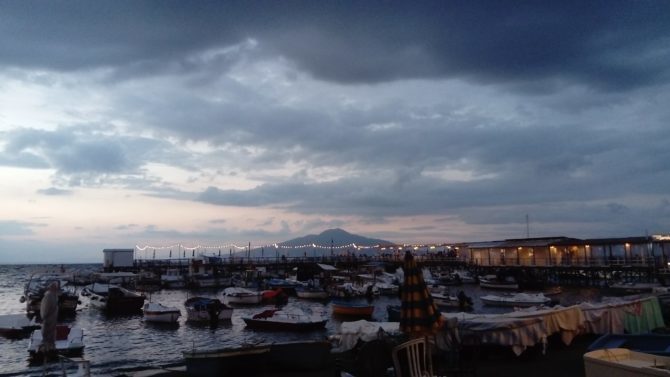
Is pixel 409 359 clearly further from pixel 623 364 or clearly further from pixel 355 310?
pixel 355 310

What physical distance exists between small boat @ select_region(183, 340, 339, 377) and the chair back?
6863 mm

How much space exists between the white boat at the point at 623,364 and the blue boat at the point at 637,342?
5.27 m

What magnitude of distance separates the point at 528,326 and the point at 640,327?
6.73 meters

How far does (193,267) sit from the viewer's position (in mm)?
82000

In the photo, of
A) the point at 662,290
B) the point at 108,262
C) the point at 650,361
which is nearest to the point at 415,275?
the point at 650,361

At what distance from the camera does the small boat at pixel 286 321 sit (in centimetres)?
2861

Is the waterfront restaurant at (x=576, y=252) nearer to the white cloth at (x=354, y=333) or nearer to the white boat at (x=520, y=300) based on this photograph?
the white boat at (x=520, y=300)

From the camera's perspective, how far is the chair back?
8.91 m

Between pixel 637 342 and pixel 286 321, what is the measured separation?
63.4 feet

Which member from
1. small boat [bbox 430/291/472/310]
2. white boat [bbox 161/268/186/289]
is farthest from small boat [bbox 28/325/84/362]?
white boat [bbox 161/268/186/289]

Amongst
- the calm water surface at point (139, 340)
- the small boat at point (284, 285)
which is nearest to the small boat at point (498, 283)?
the calm water surface at point (139, 340)

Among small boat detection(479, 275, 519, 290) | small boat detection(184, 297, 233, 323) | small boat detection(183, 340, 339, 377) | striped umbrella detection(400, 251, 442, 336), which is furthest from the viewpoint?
small boat detection(479, 275, 519, 290)

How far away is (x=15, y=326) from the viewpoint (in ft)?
95.1

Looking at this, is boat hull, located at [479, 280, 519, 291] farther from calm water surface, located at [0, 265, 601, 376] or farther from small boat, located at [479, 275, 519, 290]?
calm water surface, located at [0, 265, 601, 376]
